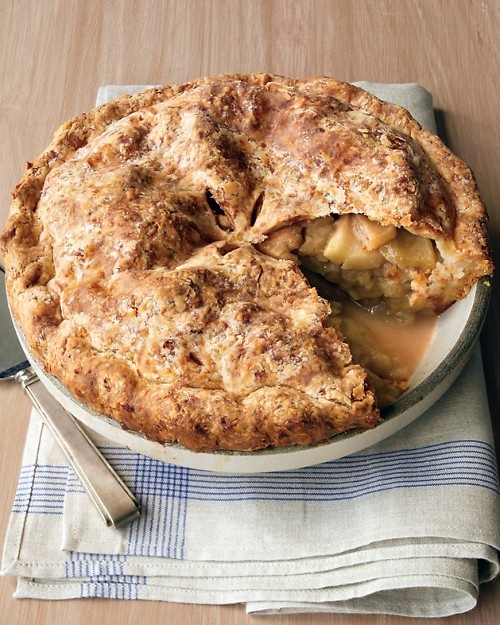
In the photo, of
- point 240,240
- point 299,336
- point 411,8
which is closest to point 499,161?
point 411,8

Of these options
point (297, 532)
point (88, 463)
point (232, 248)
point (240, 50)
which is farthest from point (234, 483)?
point (240, 50)

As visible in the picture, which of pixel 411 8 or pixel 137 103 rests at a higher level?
pixel 137 103

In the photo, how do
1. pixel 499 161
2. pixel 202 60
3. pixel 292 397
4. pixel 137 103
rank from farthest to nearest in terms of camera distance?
pixel 202 60 → pixel 499 161 → pixel 137 103 → pixel 292 397

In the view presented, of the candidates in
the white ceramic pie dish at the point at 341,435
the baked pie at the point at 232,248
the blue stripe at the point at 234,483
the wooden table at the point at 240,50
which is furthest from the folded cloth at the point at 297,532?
the wooden table at the point at 240,50

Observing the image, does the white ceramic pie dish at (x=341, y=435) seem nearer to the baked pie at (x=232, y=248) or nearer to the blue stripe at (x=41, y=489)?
the baked pie at (x=232, y=248)

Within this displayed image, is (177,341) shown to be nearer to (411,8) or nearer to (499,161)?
(499,161)

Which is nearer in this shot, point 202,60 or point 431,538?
point 431,538

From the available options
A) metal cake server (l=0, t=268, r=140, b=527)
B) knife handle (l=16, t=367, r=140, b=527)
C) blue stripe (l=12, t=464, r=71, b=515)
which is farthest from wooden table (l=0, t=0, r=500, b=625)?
blue stripe (l=12, t=464, r=71, b=515)
